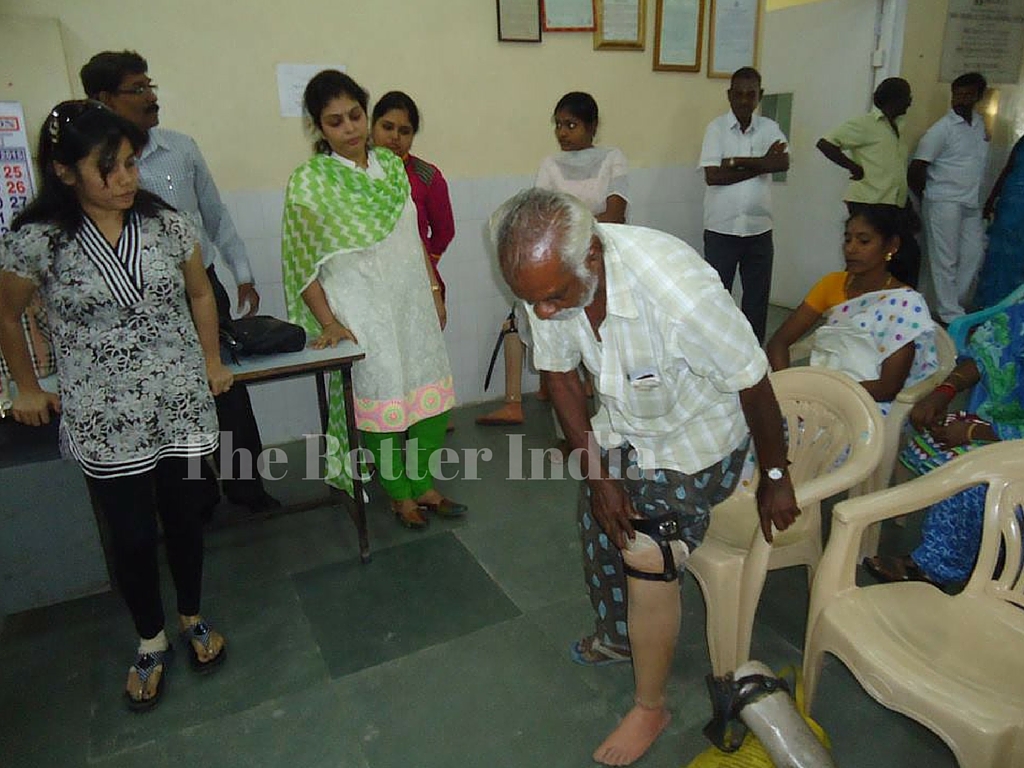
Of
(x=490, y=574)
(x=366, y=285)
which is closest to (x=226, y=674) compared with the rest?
(x=490, y=574)

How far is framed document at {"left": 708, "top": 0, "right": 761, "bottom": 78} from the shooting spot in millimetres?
3938

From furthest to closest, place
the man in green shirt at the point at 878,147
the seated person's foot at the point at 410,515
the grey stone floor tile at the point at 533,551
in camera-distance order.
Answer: the man in green shirt at the point at 878,147 → the seated person's foot at the point at 410,515 → the grey stone floor tile at the point at 533,551

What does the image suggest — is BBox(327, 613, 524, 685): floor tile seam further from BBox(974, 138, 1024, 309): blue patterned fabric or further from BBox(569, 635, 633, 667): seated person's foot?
BBox(974, 138, 1024, 309): blue patterned fabric

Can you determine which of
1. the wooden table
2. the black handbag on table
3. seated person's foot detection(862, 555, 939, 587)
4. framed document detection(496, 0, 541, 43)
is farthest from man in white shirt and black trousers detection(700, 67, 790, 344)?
the black handbag on table

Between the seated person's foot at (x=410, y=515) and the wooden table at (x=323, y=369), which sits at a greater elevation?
the wooden table at (x=323, y=369)

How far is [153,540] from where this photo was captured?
1.79m

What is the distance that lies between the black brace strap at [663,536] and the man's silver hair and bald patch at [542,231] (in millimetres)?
542

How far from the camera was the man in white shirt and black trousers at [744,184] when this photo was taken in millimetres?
3707

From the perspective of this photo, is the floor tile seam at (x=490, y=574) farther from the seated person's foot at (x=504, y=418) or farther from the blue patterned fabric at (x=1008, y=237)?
the blue patterned fabric at (x=1008, y=237)

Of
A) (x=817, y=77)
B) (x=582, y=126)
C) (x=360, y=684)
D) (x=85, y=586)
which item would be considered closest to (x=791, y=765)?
(x=360, y=684)

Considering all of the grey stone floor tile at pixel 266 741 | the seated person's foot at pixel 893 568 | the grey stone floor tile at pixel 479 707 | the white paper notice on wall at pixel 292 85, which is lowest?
the grey stone floor tile at pixel 266 741

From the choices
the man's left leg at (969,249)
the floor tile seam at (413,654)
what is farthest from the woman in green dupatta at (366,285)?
the man's left leg at (969,249)

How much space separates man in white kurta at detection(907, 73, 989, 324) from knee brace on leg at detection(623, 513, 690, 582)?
4.31 meters

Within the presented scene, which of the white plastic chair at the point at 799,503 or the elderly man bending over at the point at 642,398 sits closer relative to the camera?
the elderly man bending over at the point at 642,398
